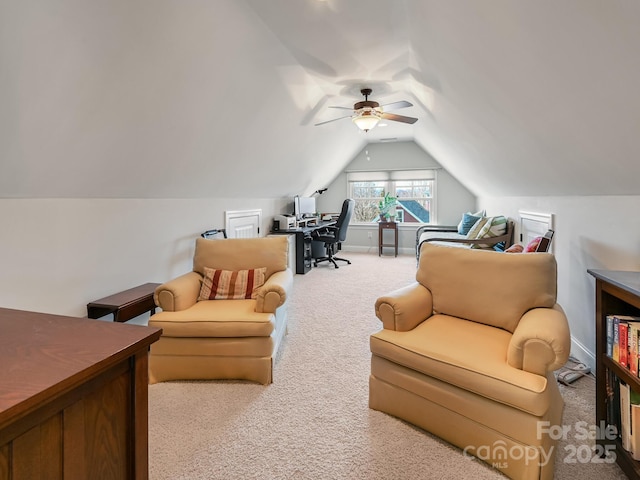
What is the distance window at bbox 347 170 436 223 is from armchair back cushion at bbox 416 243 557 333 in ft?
17.0

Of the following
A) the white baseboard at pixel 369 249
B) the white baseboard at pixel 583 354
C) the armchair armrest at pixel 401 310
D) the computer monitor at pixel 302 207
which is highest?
the computer monitor at pixel 302 207

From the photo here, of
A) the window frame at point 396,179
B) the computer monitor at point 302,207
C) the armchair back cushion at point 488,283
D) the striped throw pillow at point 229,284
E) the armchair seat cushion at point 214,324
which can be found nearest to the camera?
the armchair back cushion at point 488,283

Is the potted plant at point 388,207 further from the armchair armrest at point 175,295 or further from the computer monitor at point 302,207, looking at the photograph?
the armchair armrest at point 175,295

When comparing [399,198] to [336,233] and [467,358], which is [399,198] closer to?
[336,233]

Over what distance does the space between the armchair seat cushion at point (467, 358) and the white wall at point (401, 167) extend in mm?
5330

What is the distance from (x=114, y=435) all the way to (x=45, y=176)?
1.68 meters

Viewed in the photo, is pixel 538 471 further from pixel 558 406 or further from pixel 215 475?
pixel 215 475

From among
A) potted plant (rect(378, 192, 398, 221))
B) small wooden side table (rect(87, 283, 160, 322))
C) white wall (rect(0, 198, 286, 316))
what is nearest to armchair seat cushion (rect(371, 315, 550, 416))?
small wooden side table (rect(87, 283, 160, 322))

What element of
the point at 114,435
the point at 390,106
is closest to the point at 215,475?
the point at 114,435

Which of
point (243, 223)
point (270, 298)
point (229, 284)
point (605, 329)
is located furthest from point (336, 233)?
point (605, 329)

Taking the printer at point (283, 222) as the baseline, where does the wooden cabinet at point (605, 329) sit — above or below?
below

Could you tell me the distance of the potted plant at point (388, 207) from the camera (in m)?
7.02

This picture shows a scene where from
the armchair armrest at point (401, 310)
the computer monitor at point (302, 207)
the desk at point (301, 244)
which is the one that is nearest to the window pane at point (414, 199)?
the computer monitor at point (302, 207)

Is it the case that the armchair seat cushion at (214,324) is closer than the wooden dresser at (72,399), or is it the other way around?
the wooden dresser at (72,399)
